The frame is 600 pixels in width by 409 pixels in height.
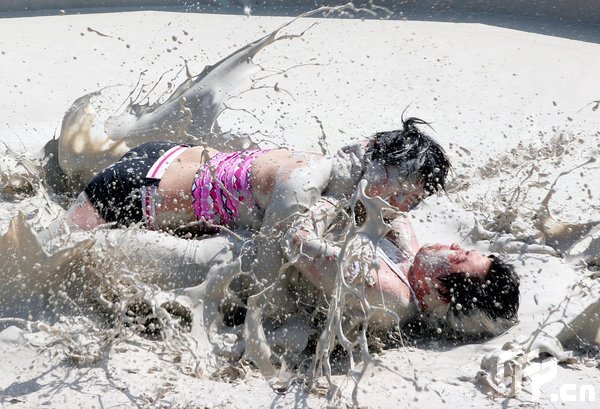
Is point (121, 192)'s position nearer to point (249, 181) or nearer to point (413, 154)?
point (249, 181)

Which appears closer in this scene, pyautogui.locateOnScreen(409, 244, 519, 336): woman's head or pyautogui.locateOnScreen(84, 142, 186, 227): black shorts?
pyautogui.locateOnScreen(409, 244, 519, 336): woman's head

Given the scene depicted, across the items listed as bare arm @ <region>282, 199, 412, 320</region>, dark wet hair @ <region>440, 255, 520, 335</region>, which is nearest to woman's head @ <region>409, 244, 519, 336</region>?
dark wet hair @ <region>440, 255, 520, 335</region>

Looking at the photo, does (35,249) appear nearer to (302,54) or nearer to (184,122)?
(184,122)

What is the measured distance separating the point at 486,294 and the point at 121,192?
3.95 ft

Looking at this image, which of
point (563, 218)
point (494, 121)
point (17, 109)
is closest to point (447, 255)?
point (563, 218)

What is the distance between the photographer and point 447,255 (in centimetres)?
279

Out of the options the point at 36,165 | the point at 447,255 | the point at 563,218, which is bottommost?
the point at 563,218

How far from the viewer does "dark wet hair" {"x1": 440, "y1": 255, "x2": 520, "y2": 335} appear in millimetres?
2752

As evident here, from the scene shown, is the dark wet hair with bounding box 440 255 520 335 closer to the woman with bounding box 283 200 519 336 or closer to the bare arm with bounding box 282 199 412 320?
the woman with bounding box 283 200 519 336

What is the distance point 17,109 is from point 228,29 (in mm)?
1566

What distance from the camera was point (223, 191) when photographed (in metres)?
2.93

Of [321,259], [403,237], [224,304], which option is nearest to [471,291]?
[403,237]

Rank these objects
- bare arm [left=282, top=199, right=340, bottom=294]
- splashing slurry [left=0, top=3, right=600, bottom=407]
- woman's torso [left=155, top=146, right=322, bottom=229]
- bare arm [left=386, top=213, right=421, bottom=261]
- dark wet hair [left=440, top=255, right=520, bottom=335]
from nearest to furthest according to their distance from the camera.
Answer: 1. splashing slurry [left=0, top=3, right=600, bottom=407]
2. bare arm [left=282, top=199, right=340, bottom=294]
3. dark wet hair [left=440, top=255, right=520, bottom=335]
4. woman's torso [left=155, top=146, right=322, bottom=229]
5. bare arm [left=386, top=213, right=421, bottom=261]

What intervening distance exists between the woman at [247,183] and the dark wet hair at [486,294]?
1.03ft
